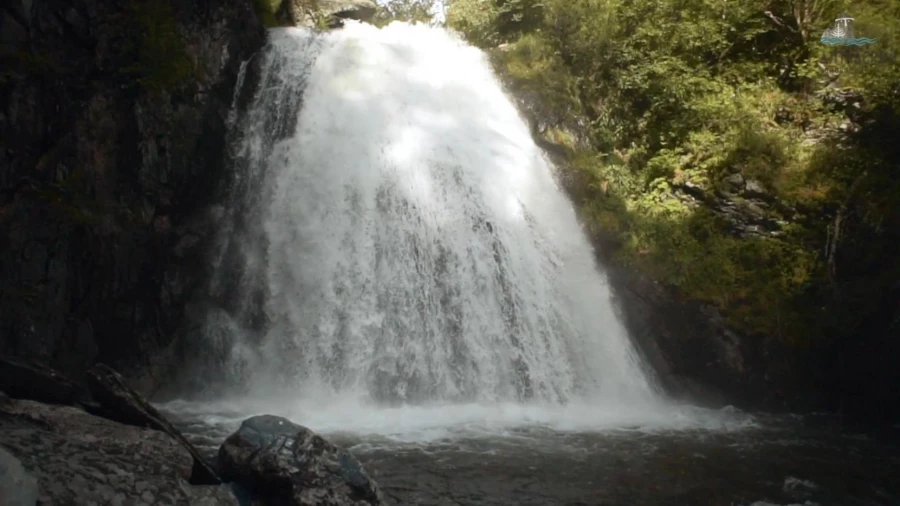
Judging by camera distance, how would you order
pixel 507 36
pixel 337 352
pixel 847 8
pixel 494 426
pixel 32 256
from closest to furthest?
1. pixel 494 426
2. pixel 32 256
3. pixel 337 352
4. pixel 847 8
5. pixel 507 36

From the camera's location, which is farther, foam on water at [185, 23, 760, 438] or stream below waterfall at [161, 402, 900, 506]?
foam on water at [185, 23, 760, 438]

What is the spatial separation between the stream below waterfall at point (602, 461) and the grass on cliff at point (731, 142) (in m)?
2.56

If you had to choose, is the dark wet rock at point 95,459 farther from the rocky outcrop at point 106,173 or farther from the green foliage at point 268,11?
the green foliage at point 268,11

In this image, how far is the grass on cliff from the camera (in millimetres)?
10992

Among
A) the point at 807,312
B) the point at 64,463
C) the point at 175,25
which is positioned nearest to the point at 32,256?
the point at 175,25

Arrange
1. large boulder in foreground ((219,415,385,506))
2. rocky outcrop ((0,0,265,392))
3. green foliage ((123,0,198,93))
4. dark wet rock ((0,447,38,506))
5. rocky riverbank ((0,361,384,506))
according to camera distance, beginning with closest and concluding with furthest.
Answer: dark wet rock ((0,447,38,506)) < rocky riverbank ((0,361,384,506)) < large boulder in foreground ((219,415,385,506)) < rocky outcrop ((0,0,265,392)) < green foliage ((123,0,198,93))

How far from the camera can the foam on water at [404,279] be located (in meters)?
9.75

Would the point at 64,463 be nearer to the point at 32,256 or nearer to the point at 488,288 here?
the point at 32,256

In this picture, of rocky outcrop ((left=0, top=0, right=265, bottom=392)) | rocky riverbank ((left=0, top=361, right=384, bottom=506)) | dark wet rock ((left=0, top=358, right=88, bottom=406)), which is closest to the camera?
rocky riverbank ((left=0, top=361, right=384, bottom=506))

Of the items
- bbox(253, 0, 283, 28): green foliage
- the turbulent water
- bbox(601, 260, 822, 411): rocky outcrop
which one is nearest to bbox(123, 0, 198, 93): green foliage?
the turbulent water

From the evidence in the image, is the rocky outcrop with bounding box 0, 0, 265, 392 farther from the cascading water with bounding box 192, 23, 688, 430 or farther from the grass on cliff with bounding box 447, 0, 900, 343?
the grass on cliff with bounding box 447, 0, 900, 343

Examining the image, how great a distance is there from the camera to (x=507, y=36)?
Answer: 17328 millimetres

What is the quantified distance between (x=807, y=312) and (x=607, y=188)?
13.4 ft

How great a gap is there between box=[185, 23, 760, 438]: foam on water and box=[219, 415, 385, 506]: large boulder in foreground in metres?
3.00
